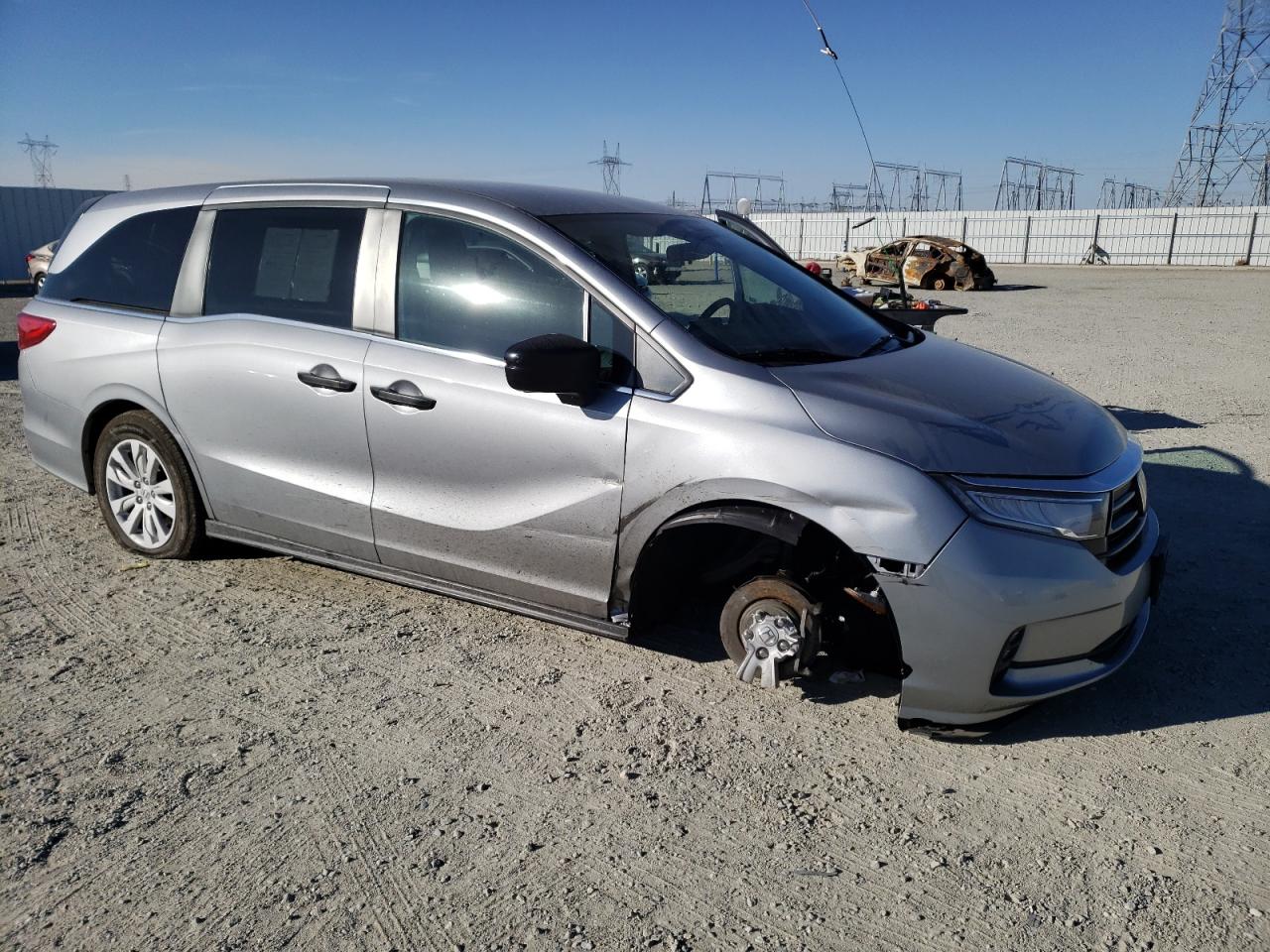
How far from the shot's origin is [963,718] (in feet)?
10.6

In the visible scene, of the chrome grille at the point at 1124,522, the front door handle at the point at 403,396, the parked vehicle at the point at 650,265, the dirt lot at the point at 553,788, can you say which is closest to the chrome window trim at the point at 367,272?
the front door handle at the point at 403,396

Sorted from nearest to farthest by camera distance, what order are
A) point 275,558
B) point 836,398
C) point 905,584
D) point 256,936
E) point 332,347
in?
1. point 256,936
2. point 905,584
3. point 836,398
4. point 332,347
5. point 275,558

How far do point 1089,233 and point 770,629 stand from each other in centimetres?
4184

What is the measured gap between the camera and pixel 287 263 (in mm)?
4355

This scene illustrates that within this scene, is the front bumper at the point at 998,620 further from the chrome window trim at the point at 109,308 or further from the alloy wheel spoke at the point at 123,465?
the alloy wheel spoke at the point at 123,465

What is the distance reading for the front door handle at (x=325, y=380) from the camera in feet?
13.2

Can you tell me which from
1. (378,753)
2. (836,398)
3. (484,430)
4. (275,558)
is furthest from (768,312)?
(275,558)

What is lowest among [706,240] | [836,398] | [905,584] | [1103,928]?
[1103,928]

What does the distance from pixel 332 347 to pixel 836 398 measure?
80.9 inches

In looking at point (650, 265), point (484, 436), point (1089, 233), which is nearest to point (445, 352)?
point (484, 436)

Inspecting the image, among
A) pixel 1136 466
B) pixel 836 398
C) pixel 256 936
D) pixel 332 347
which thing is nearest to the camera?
pixel 256 936

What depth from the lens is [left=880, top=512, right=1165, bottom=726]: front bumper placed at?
305 cm

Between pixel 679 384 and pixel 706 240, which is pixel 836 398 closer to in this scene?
pixel 679 384

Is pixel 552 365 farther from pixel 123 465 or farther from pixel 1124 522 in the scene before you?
pixel 123 465
